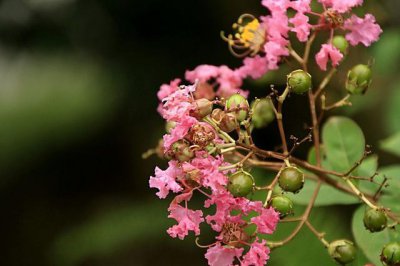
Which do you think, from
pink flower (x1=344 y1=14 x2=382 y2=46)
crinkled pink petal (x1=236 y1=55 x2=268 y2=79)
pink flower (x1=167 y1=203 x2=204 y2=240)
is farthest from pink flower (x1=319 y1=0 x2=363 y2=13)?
pink flower (x1=167 y1=203 x2=204 y2=240)

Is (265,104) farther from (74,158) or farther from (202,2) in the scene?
(74,158)

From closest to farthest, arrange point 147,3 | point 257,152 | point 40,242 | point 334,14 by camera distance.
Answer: point 257,152 → point 334,14 → point 40,242 → point 147,3

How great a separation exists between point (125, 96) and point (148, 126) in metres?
0.26

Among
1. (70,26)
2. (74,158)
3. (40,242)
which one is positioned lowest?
(40,242)

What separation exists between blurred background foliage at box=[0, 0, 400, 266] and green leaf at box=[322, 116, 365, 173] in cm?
183

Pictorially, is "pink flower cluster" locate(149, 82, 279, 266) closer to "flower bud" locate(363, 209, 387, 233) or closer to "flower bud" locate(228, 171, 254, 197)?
"flower bud" locate(228, 171, 254, 197)

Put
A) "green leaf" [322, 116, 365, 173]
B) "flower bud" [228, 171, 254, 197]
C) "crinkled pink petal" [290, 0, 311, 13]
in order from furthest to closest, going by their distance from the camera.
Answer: "green leaf" [322, 116, 365, 173] < "crinkled pink petal" [290, 0, 311, 13] < "flower bud" [228, 171, 254, 197]

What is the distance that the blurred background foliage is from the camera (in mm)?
3641

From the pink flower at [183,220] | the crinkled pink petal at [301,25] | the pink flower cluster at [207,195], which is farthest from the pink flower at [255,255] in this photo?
the crinkled pink petal at [301,25]

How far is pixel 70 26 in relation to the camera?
4.55 metres

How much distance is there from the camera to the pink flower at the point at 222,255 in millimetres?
1170

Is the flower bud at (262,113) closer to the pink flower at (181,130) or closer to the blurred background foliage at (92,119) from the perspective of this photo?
the pink flower at (181,130)

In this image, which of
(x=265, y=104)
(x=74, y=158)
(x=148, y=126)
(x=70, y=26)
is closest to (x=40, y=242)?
(x=74, y=158)

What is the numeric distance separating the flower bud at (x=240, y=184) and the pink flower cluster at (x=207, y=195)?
0.05ft
